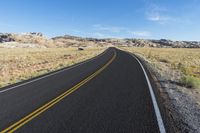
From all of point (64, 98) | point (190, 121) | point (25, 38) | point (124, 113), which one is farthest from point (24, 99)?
point (25, 38)

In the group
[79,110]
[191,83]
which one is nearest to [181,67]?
[191,83]

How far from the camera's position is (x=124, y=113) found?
6684 mm

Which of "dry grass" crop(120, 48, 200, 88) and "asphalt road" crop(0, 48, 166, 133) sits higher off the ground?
"asphalt road" crop(0, 48, 166, 133)

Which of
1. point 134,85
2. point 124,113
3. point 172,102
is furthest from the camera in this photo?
point 134,85

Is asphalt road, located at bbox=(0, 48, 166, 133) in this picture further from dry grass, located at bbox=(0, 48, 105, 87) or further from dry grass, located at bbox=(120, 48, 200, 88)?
dry grass, located at bbox=(0, 48, 105, 87)

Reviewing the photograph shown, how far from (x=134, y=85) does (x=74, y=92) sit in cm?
317

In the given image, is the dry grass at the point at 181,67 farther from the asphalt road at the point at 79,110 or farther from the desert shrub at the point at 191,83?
the asphalt road at the point at 79,110

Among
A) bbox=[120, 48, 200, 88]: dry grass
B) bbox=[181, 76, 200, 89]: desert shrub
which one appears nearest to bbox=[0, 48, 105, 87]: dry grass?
bbox=[120, 48, 200, 88]: dry grass

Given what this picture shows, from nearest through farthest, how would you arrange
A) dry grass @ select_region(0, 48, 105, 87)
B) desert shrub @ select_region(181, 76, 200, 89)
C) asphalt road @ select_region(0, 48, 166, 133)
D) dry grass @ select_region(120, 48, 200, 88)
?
asphalt road @ select_region(0, 48, 166, 133)
desert shrub @ select_region(181, 76, 200, 89)
dry grass @ select_region(120, 48, 200, 88)
dry grass @ select_region(0, 48, 105, 87)

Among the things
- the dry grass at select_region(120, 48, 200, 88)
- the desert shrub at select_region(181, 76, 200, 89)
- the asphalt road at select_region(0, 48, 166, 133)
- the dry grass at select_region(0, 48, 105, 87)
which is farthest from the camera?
the dry grass at select_region(0, 48, 105, 87)

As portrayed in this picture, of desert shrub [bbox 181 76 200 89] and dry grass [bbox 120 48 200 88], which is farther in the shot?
dry grass [bbox 120 48 200 88]

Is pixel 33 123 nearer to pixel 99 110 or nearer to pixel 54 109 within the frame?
pixel 54 109

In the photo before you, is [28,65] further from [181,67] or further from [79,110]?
[79,110]

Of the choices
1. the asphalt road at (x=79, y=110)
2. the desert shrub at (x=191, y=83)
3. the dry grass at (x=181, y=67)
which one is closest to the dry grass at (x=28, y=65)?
the asphalt road at (x=79, y=110)
